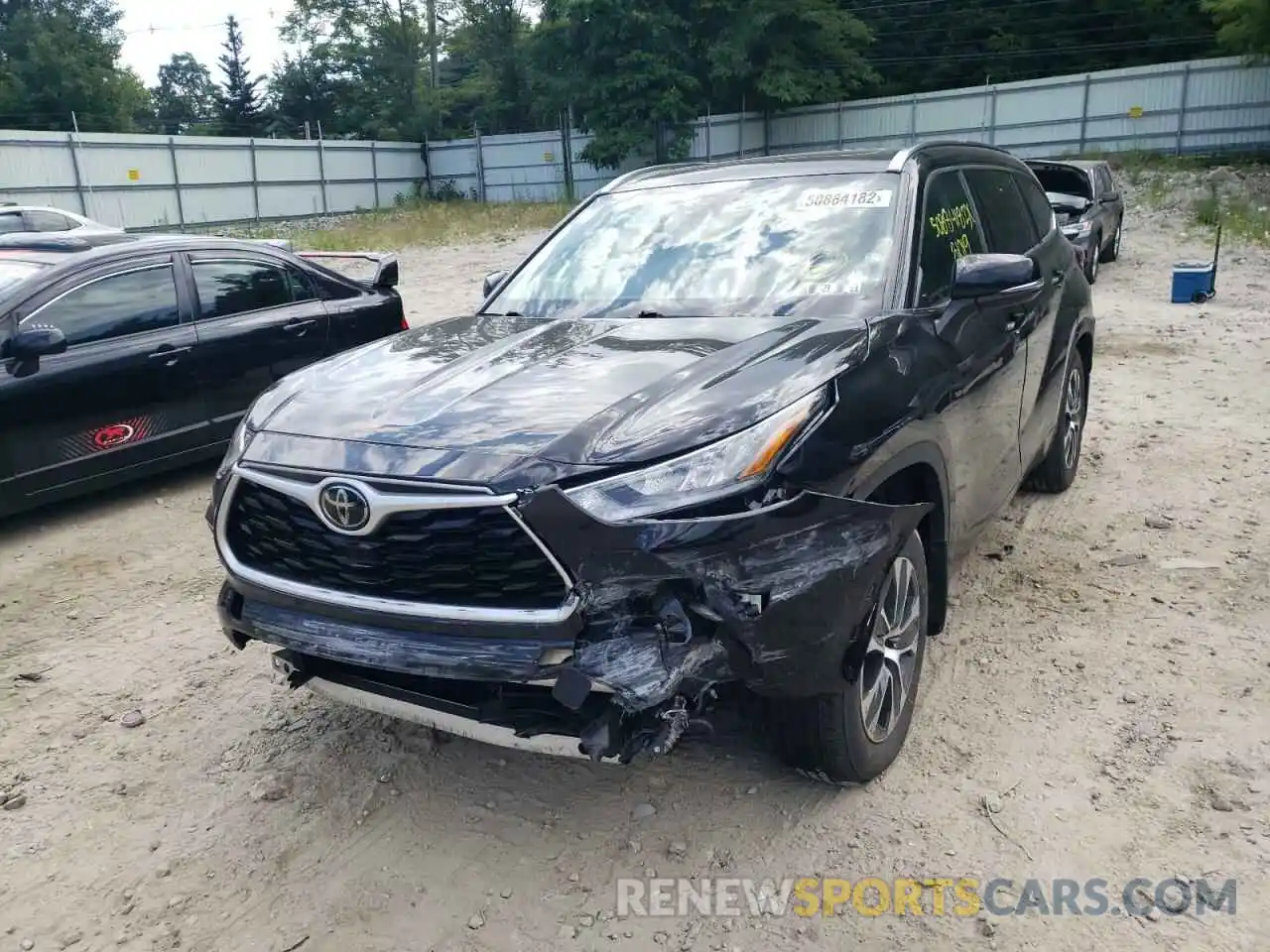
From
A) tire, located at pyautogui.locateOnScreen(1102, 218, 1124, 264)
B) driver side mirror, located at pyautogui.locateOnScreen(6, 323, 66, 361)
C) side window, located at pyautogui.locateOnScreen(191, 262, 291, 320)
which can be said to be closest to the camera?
driver side mirror, located at pyautogui.locateOnScreen(6, 323, 66, 361)

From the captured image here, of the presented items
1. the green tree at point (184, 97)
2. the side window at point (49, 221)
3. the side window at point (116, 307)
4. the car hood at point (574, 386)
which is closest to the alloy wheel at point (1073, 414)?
the car hood at point (574, 386)

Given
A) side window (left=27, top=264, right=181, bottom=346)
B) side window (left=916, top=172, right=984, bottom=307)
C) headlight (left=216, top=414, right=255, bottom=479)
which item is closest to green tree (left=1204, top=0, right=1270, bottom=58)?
side window (left=916, top=172, right=984, bottom=307)

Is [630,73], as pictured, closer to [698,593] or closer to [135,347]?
[135,347]

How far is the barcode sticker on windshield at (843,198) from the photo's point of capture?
12.3 ft

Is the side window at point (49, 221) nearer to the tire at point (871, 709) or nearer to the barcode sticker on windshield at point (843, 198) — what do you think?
the barcode sticker on windshield at point (843, 198)

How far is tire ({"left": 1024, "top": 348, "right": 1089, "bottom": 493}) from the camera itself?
5305 millimetres

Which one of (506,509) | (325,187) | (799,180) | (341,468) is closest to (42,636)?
(341,468)

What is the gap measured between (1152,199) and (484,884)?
23.5 meters

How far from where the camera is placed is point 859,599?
2.63m

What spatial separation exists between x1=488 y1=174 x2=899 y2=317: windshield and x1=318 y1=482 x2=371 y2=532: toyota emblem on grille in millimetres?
1454

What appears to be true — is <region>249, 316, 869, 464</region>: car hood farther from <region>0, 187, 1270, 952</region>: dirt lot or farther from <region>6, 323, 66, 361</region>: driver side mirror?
<region>6, 323, 66, 361</region>: driver side mirror

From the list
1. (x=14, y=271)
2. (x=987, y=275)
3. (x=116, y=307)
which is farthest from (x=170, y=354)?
(x=987, y=275)

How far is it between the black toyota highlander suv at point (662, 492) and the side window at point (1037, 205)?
54.3 inches

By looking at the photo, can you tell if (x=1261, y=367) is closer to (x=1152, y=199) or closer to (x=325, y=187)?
(x=1152, y=199)
